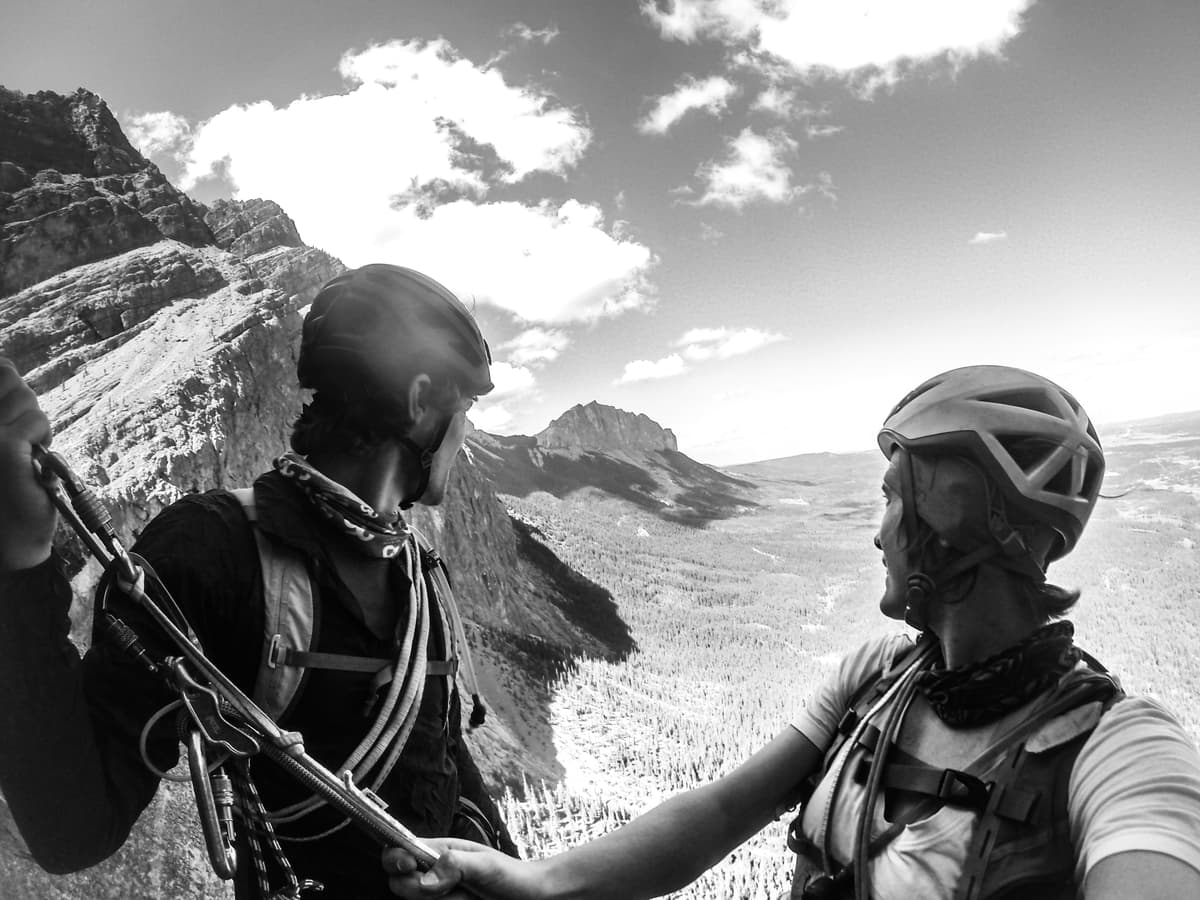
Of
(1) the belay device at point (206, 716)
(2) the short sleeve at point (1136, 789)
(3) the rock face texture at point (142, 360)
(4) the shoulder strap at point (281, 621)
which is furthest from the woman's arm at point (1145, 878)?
(3) the rock face texture at point (142, 360)

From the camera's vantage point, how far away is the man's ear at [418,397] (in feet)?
8.23

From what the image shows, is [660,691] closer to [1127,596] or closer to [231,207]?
[231,207]

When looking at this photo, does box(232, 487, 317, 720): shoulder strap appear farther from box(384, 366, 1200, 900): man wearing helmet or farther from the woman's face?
the woman's face

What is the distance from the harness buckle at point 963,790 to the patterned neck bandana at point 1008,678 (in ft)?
0.73

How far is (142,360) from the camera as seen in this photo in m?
26.1

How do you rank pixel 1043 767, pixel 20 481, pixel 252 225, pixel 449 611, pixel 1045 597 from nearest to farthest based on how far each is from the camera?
pixel 20 481, pixel 1043 767, pixel 1045 597, pixel 449 611, pixel 252 225

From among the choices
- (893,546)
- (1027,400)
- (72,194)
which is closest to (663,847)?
(893,546)

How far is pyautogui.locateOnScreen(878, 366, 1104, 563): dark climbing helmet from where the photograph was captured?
7.34 feet

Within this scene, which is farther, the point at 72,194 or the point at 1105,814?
the point at 72,194

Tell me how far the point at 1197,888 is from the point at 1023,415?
1319 mm

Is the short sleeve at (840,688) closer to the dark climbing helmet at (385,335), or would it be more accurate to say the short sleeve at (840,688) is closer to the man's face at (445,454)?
the man's face at (445,454)

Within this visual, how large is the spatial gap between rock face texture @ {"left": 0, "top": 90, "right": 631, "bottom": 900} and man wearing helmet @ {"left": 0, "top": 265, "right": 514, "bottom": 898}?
4031 millimetres

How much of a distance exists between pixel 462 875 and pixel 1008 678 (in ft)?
5.66

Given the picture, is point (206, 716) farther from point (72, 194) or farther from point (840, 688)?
point (72, 194)
